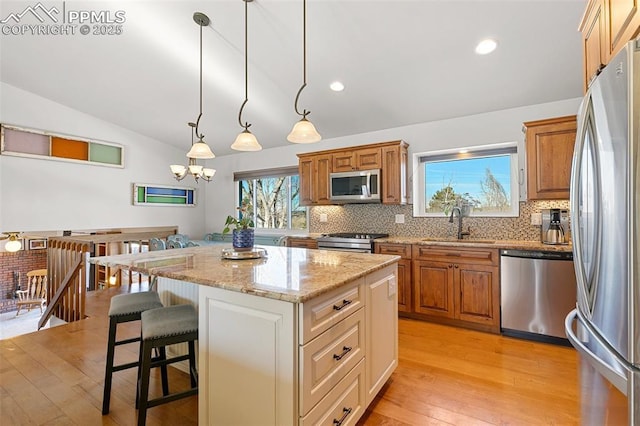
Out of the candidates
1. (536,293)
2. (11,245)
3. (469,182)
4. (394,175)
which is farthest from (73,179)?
(536,293)

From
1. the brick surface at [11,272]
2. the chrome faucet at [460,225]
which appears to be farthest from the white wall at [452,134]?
the brick surface at [11,272]

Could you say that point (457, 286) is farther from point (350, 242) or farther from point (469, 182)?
point (469, 182)

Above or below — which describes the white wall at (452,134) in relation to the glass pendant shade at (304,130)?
above

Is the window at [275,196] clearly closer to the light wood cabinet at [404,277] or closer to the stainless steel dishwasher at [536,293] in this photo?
the light wood cabinet at [404,277]

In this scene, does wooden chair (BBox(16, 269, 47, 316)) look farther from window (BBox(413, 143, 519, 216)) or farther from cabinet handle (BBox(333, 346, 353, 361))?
window (BBox(413, 143, 519, 216))

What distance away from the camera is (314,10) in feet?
7.98

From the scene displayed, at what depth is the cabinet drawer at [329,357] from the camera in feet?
3.98

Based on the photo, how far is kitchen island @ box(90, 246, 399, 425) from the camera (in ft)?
3.98

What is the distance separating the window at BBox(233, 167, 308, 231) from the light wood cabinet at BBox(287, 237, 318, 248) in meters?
0.77

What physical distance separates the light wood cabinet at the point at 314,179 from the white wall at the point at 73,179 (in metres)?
2.90

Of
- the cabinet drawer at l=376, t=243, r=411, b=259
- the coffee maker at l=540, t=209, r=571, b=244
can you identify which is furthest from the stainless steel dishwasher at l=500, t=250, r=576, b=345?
the cabinet drawer at l=376, t=243, r=411, b=259

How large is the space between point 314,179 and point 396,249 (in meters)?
1.65

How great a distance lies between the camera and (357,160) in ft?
13.3

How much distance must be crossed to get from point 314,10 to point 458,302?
3130mm
